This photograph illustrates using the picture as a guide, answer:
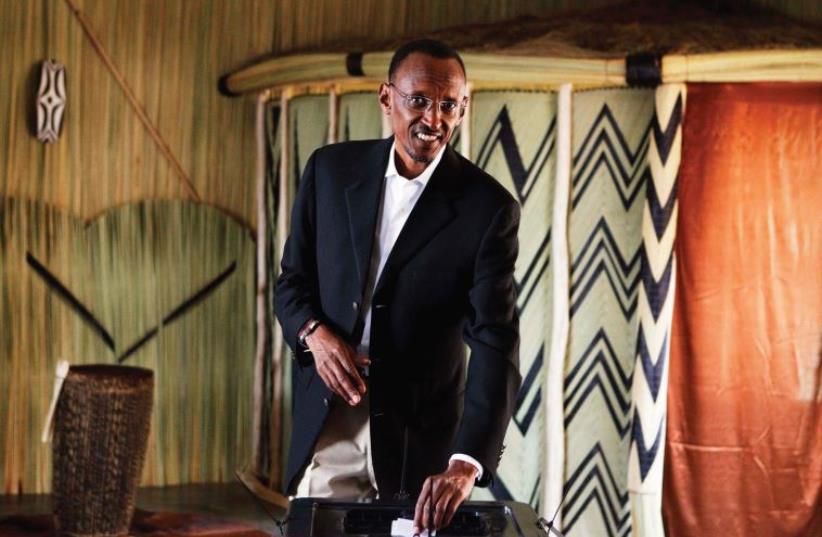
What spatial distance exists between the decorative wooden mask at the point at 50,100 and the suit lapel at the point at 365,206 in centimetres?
256

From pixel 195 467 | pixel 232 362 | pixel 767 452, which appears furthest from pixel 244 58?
pixel 767 452

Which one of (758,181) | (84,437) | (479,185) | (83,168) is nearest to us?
A: (479,185)

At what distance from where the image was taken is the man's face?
198 cm

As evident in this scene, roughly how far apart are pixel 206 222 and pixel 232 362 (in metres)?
0.56

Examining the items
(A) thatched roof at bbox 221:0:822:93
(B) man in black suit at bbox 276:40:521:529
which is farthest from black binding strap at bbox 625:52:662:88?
(B) man in black suit at bbox 276:40:521:529

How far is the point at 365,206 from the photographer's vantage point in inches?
83.7

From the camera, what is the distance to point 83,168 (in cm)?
455

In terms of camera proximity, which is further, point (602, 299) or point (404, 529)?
point (602, 299)

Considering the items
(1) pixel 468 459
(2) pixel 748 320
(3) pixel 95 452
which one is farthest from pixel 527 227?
(1) pixel 468 459

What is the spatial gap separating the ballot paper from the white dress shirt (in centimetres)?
45

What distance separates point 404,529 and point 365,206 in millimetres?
624

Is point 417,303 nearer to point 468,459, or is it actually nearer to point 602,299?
point 468,459

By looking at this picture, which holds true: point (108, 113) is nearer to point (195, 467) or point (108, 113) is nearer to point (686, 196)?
point (195, 467)

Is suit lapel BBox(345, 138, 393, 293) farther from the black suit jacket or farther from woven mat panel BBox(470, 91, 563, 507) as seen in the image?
woven mat panel BBox(470, 91, 563, 507)
